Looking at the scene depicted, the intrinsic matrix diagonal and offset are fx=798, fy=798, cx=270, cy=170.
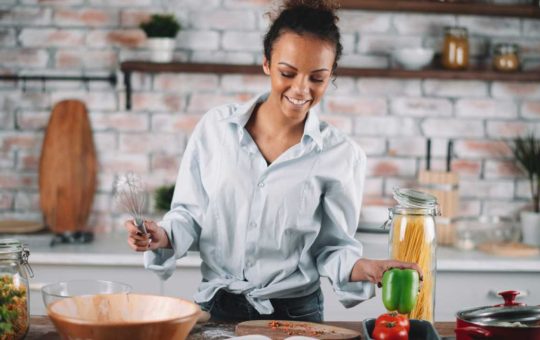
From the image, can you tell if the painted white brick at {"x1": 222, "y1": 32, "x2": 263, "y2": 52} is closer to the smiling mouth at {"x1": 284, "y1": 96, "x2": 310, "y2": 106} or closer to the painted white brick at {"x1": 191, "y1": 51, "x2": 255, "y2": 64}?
the painted white brick at {"x1": 191, "y1": 51, "x2": 255, "y2": 64}

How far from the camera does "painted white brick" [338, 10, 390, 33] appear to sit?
3639 mm

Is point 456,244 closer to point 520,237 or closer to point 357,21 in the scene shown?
point 520,237

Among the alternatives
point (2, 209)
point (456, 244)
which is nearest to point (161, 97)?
point (2, 209)

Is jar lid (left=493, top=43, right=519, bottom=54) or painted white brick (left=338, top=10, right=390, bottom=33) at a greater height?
painted white brick (left=338, top=10, right=390, bottom=33)

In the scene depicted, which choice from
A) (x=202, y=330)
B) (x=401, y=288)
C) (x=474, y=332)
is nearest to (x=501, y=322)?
(x=474, y=332)

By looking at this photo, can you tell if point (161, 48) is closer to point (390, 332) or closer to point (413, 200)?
point (413, 200)

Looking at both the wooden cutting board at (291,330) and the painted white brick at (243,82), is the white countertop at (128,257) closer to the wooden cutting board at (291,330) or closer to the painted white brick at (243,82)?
the painted white brick at (243,82)

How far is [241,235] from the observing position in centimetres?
214

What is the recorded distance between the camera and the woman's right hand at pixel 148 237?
186cm

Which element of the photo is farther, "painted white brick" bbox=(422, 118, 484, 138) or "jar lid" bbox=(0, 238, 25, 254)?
"painted white brick" bbox=(422, 118, 484, 138)

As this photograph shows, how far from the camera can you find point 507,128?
372cm

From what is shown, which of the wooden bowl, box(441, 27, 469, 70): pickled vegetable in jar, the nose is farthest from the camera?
box(441, 27, 469, 70): pickled vegetable in jar

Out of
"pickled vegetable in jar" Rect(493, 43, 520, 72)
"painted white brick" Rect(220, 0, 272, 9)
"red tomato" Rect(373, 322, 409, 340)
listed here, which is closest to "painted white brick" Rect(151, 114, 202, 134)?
"painted white brick" Rect(220, 0, 272, 9)

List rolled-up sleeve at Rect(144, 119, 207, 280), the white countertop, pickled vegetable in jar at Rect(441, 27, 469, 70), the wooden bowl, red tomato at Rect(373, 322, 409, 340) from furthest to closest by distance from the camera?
pickled vegetable in jar at Rect(441, 27, 469, 70)
the white countertop
rolled-up sleeve at Rect(144, 119, 207, 280)
red tomato at Rect(373, 322, 409, 340)
the wooden bowl
